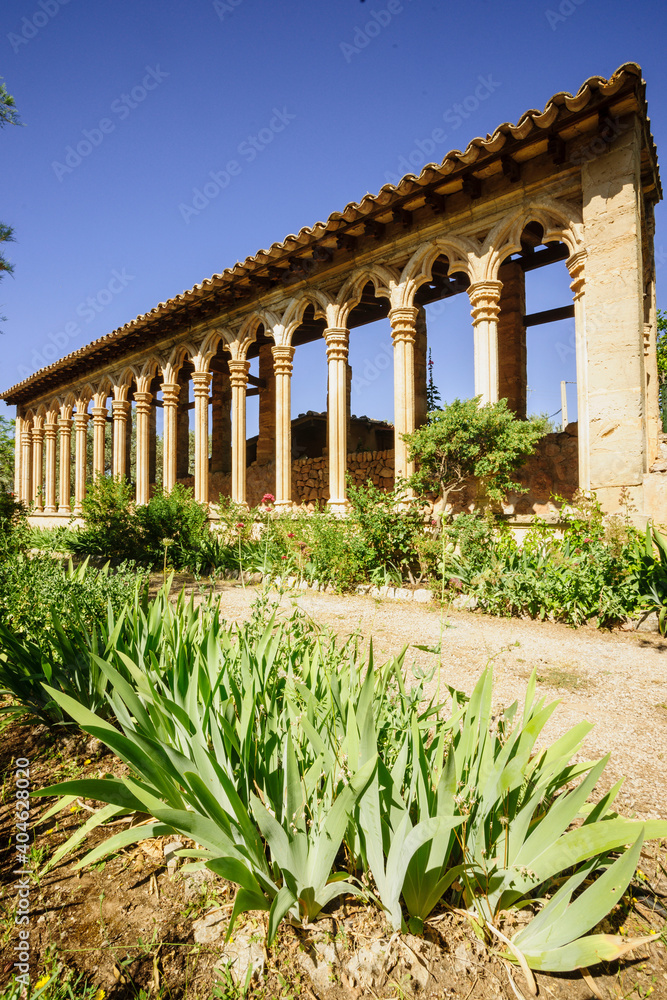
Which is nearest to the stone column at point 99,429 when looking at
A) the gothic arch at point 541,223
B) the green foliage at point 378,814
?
the gothic arch at point 541,223

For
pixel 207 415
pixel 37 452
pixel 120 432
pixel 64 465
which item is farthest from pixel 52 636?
pixel 37 452

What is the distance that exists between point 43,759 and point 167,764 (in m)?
1.08

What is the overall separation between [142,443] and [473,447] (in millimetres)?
8760

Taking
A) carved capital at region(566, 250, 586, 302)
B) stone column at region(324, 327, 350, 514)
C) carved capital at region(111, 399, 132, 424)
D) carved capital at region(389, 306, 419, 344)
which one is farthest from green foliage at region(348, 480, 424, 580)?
carved capital at region(111, 399, 132, 424)

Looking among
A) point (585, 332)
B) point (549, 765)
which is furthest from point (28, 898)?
point (585, 332)

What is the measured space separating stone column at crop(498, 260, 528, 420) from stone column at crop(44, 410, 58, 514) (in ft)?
44.2

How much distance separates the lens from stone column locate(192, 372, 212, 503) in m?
10.3

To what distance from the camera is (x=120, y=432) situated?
13.3m

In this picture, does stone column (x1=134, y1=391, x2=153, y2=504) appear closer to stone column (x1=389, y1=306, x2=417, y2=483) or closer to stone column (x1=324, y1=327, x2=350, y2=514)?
stone column (x1=324, y1=327, x2=350, y2=514)

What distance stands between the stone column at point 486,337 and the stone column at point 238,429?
4797 millimetres

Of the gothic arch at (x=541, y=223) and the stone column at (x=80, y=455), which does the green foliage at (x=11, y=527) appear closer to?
the stone column at (x=80, y=455)

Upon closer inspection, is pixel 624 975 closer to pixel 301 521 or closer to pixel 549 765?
pixel 549 765

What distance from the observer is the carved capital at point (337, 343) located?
26.7 ft

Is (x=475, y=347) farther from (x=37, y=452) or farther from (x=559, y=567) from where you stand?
(x=37, y=452)
